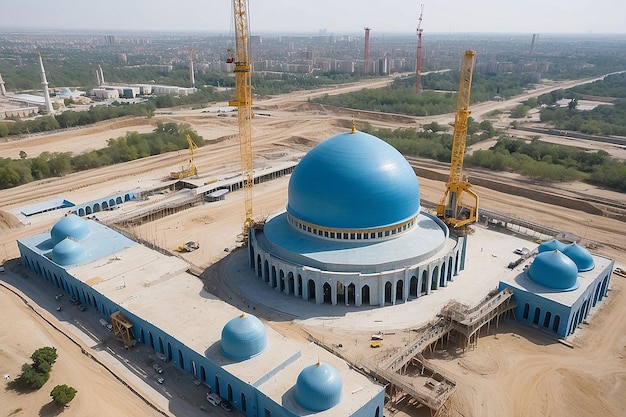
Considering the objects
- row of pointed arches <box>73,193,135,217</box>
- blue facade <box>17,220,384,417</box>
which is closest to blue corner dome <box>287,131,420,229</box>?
blue facade <box>17,220,384,417</box>

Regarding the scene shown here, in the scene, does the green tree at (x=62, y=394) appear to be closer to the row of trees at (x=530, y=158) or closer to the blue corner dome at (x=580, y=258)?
the blue corner dome at (x=580, y=258)

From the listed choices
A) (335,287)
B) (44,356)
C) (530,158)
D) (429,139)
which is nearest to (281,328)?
(335,287)

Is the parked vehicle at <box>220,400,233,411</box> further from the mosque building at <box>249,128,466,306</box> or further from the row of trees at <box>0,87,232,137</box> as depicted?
the row of trees at <box>0,87,232,137</box>

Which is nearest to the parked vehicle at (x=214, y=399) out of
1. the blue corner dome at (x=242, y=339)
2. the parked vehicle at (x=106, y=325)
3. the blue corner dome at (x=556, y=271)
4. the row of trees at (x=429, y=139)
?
the blue corner dome at (x=242, y=339)

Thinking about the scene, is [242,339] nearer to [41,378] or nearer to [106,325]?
[41,378]

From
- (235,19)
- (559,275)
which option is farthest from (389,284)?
(235,19)

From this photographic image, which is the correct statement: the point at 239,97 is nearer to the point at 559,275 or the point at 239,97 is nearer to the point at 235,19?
the point at 235,19
